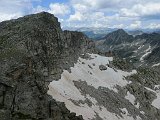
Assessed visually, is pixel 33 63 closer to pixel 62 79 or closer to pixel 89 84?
pixel 62 79

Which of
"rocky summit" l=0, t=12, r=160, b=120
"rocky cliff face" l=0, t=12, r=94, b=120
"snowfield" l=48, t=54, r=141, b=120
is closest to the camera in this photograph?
"rocky cliff face" l=0, t=12, r=94, b=120

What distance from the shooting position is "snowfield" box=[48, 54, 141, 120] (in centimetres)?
7427

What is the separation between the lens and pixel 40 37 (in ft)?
268

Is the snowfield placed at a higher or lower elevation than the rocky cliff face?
lower

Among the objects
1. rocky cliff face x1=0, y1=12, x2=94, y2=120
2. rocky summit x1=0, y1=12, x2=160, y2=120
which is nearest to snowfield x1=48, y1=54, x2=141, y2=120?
rocky summit x1=0, y1=12, x2=160, y2=120

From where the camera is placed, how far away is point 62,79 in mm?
84625

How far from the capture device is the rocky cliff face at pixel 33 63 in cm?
4656

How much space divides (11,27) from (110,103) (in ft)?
107

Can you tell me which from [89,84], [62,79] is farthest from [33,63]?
[89,84]

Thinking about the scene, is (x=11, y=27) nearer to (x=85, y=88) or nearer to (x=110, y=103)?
(x=85, y=88)

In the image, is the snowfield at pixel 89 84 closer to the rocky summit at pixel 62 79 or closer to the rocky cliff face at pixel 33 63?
the rocky summit at pixel 62 79

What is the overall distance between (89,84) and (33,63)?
39484 millimetres

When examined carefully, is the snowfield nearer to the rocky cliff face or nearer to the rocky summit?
the rocky summit

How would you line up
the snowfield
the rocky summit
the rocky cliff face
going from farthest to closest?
the snowfield → the rocky summit → the rocky cliff face
